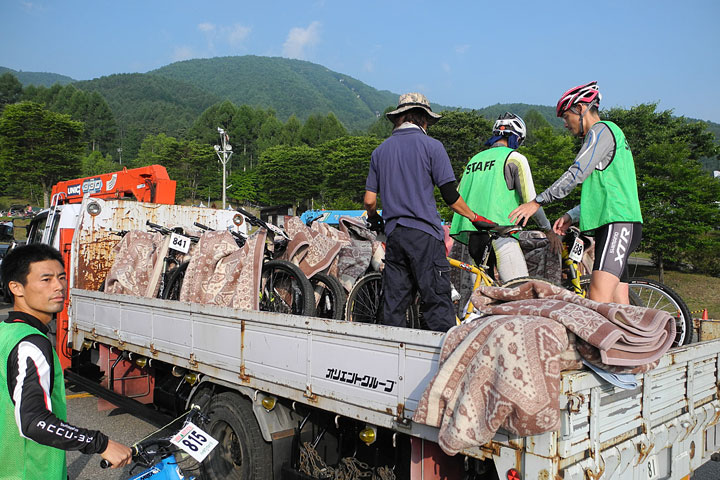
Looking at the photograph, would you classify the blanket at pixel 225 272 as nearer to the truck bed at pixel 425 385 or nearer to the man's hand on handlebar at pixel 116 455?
the truck bed at pixel 425 385

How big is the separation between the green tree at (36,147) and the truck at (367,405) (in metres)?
69.3

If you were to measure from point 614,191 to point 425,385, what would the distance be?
1932mm

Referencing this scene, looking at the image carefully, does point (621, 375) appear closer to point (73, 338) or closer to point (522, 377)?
point (522, 377)

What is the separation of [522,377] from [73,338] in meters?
6.05

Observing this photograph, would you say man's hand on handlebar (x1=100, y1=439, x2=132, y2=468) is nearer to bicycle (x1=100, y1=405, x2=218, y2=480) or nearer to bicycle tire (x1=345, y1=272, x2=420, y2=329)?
bicycle (x1=100, y1=405, x2=218, y2=480)

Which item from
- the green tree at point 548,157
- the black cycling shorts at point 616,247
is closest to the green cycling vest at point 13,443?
the black cycling shorts at point 616,247

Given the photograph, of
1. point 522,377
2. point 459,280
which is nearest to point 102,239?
point 459,280

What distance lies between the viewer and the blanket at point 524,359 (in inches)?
76.4

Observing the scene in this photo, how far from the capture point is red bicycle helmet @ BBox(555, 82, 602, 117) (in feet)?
11.9

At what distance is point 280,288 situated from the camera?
5.14 metres

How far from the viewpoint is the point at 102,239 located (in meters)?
7.05

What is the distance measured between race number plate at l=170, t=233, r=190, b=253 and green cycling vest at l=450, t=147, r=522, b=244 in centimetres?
341

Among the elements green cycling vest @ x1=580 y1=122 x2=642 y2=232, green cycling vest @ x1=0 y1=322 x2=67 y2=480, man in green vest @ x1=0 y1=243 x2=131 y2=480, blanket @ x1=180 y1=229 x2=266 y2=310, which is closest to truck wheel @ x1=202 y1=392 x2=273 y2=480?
blanket @ x1=180 y1=229 x2=266 y2=310

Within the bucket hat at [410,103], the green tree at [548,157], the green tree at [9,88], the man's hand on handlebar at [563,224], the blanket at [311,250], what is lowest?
the blanket at [311,250]
